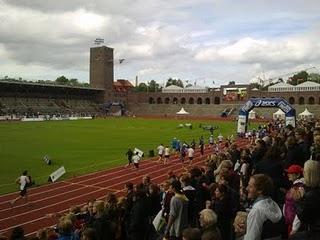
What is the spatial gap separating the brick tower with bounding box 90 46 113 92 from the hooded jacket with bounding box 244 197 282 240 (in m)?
127

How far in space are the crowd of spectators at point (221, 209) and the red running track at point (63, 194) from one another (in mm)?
6633

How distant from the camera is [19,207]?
59.9 feet

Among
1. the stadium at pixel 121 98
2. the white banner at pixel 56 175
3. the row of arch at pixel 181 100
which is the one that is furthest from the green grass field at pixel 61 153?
the row of arch at pixel 181 100

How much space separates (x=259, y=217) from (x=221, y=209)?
85.6 inches

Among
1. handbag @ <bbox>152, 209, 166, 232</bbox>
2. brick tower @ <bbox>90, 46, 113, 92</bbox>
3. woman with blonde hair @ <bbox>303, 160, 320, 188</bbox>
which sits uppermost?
brick tower @ <bbox>90, 46, 113, 92</bbox>

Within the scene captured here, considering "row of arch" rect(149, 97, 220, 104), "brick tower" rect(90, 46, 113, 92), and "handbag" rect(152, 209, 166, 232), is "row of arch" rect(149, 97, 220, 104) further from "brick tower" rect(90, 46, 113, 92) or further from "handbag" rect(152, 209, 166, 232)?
"handbag" rect(152, 209, 166, 232)

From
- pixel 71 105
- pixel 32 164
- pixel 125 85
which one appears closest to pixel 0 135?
pixel 32 164

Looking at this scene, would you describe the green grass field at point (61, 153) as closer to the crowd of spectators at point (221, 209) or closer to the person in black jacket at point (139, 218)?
the crowd of spectators at point (221, 209)

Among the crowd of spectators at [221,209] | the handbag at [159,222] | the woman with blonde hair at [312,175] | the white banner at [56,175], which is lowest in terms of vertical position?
the white banner at [56,175]

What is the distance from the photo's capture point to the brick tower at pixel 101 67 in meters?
133

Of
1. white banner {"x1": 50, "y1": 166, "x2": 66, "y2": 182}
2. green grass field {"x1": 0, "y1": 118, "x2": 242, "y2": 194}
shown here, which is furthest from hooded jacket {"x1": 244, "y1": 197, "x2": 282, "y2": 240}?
white banner {"x1": 50, "y1": 166, "x2": 66, "y2": 182}

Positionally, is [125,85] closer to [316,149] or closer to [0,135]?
[0,135]

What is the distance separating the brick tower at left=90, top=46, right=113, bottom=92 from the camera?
436 feet

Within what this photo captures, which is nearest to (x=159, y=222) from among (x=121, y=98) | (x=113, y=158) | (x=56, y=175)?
(x=56, y=175)
